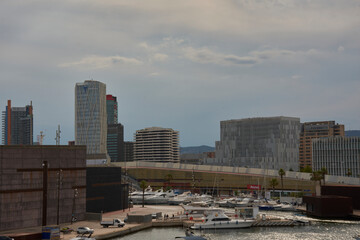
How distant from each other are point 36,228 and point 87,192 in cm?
1890

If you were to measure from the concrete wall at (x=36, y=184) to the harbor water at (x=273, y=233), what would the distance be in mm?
13611

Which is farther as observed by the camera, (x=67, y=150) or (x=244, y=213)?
(x=244, y=213)

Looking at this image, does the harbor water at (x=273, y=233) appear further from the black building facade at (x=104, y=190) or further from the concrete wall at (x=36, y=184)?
the black building facade at (x=104, y=190)

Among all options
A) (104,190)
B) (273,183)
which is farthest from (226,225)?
(273,183)

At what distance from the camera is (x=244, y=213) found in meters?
105

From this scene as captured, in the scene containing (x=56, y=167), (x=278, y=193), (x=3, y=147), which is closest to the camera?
(x=3, y=147)

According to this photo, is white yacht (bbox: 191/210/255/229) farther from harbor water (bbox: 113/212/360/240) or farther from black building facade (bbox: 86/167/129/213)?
black building facade (bbox: 86/167/129/213)

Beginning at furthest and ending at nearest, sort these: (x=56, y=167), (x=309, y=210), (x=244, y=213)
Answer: (x=309, y=210) < (x=244, y=213) < (x=56, y=167)

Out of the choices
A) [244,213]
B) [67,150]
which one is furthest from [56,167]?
[244,213]

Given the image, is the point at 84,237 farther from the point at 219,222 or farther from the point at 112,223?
the point at 219,222

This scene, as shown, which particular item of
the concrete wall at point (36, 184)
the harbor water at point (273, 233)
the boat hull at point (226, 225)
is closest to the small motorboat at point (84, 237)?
the harbor water at point (273, 233)

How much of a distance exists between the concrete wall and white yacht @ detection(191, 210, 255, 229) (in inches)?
933

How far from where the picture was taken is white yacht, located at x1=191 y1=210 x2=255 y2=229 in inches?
3681

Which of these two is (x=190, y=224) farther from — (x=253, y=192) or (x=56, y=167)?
(x=253, y=192)
